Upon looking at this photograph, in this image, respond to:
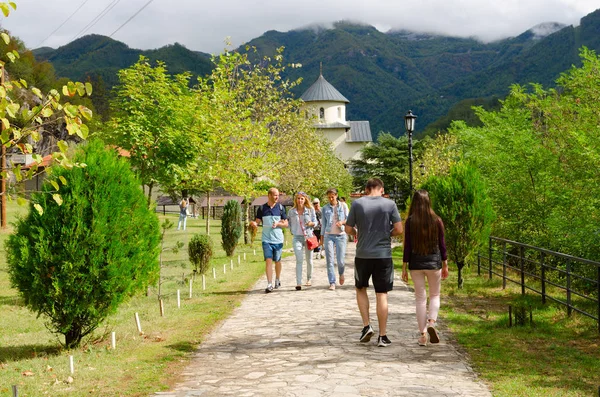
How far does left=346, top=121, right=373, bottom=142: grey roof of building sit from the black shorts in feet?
313

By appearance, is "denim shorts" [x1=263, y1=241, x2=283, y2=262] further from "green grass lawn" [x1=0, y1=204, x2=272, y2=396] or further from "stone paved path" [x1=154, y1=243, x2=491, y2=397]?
"stone paved path" [x1=154, y1=243, x2=491, y2=397]

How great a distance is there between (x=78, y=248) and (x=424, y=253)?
4040 millimetres

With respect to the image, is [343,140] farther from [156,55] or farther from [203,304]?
[156,55]

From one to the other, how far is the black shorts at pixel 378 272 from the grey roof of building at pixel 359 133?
3762 inches

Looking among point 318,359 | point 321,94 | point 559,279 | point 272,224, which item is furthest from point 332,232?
point 321,94

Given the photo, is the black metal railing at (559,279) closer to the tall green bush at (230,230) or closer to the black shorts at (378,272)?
the black shorts at (378,272)

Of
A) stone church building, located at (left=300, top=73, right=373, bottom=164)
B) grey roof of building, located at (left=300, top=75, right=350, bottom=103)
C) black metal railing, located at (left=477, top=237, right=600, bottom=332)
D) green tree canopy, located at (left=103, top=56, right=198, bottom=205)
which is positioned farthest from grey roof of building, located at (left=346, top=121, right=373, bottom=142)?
green tree canopy, located at (left=103, top=56, right=198, bottom=205)

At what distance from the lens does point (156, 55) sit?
197875 millimetres

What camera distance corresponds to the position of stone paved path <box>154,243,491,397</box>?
5.59 meters

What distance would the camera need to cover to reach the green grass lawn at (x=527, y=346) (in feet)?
18.9

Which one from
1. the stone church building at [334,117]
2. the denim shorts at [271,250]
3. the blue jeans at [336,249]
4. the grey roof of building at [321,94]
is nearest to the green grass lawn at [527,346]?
the blue jeans at [336,249]

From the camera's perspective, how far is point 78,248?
734 cm

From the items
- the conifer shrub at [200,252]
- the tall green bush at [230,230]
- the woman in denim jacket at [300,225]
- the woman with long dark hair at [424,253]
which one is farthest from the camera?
the tall green bush at [230,230]

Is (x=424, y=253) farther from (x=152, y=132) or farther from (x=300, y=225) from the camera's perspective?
(x=152, y=132)
